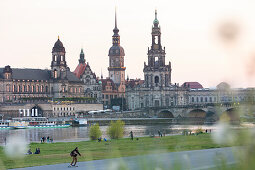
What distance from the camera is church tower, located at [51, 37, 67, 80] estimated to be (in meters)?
148

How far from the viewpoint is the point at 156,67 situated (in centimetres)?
16612

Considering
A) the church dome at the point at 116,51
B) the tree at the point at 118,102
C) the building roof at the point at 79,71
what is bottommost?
the tree at the point at 118,102

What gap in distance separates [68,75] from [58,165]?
126861mm

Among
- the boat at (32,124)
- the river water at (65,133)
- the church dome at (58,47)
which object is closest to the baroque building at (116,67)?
the church dome at (58,47)

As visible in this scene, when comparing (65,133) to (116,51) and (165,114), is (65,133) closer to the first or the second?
(165,114)

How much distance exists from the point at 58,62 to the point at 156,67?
3632 centimetres

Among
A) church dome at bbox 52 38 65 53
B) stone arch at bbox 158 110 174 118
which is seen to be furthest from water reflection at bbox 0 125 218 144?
church dome at bbox 52 38 65 53

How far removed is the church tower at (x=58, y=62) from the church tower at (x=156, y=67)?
30.5 meters

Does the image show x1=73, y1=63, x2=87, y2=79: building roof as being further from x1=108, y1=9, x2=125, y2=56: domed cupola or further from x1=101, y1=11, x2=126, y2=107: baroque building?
x1=108, y1=9, x2=125, y2=56: domed cupola

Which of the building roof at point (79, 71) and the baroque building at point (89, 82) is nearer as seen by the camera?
the baroque building at point (89, 82)

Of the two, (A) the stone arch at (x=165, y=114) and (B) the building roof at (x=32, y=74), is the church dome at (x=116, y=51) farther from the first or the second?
(A) the stone arch at (x=165, y=114)

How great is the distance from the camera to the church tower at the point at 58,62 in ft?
485

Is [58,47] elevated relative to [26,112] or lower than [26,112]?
elevated

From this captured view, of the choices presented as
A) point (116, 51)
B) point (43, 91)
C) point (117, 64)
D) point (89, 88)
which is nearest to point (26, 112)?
point (43, 91)
